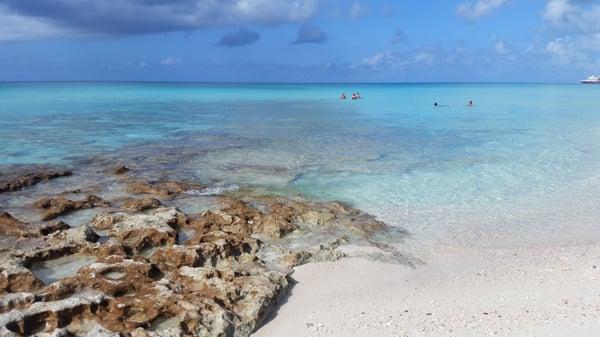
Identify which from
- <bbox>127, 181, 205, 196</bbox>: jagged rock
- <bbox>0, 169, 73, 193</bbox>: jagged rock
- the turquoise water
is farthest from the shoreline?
<bbox>0, 169, 73, 193</bbox>: jagged rock

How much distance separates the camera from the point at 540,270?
365 inches

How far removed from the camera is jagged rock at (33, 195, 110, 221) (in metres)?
12.9

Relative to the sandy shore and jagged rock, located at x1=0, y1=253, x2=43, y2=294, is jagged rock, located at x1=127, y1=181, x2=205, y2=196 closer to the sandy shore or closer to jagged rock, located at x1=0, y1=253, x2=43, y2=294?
jagged rock, located at x1=0, y1=253, x2=43, y2=294

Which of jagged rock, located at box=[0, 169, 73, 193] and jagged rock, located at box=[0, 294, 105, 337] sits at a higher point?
jagged rock, located at box=[0, 294, 105, 337]

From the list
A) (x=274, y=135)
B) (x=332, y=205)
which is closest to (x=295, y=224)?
(x=332, y=205)

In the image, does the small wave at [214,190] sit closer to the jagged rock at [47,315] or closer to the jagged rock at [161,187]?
the jagged rock at [161,187]

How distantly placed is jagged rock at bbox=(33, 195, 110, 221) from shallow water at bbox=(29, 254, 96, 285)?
11.5 feet

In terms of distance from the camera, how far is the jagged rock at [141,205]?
13195mm

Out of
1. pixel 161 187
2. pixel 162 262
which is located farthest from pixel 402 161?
pixel 162 262

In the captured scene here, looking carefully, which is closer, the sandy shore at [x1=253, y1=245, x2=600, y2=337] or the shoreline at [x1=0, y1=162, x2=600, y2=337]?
the sandy shore at [x1=253, y1=245, x2=600, y2=337]

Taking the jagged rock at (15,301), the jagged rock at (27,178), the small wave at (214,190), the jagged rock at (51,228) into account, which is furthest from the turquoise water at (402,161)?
the jagged rock at (15,301)

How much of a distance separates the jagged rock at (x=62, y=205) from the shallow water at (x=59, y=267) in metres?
3.51

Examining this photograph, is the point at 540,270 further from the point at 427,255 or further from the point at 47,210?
the point at 47,210

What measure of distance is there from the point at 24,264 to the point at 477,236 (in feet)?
32.4
